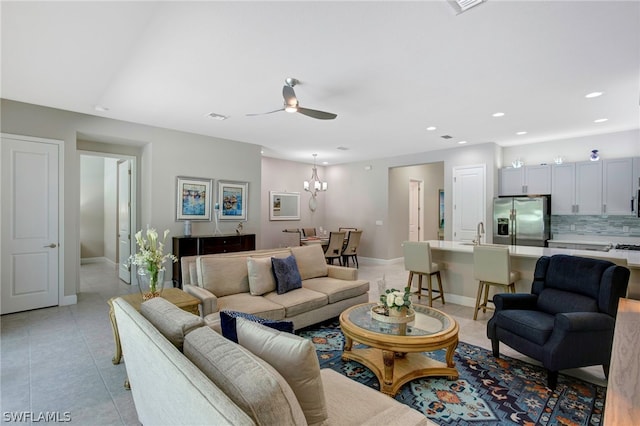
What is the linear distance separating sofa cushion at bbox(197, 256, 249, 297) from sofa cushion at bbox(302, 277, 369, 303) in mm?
781

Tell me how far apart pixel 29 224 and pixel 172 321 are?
13.6 feet

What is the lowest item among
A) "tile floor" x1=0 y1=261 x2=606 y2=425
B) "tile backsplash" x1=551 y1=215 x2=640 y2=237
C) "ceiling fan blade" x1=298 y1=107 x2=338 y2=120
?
"tile floor" x1=0 y1=261 x2=606 y2=425

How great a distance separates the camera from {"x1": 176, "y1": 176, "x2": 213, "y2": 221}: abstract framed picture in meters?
5.53

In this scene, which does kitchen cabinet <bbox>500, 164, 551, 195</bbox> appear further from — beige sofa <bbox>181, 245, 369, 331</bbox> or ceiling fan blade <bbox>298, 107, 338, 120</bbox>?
ceiling fan blade <bbox>298, 107, 338, 120</bbox>

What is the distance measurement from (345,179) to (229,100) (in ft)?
17.8

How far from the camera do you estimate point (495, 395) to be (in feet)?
7.52

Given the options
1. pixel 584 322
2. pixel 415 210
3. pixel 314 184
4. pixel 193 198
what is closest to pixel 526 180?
pixel 415 210

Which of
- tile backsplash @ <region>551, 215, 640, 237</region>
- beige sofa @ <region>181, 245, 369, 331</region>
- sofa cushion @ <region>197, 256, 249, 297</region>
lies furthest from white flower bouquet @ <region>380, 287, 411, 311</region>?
tile backsplash @ <region>551, 215, 640, 237</region>

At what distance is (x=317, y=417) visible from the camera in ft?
4.13

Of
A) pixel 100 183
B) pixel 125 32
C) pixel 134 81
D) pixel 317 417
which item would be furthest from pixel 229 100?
pixel 100 183

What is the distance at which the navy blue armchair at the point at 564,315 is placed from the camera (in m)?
2.30

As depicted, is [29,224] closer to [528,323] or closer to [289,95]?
[289,95]

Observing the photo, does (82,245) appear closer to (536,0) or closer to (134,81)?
(134,81)

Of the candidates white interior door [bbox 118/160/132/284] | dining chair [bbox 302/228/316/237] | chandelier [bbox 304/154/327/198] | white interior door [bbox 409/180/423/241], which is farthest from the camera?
white interior door [bbox 409/180/423/241]
